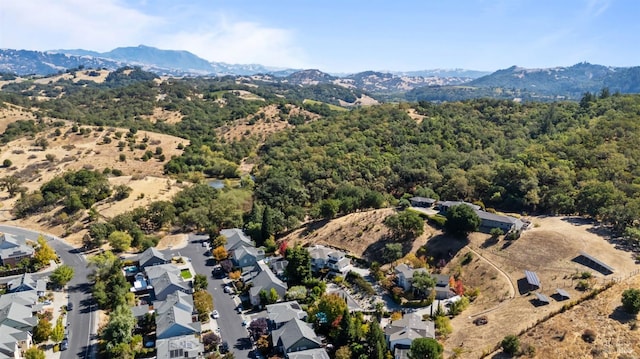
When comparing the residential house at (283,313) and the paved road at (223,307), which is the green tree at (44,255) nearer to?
the paved road at (223,307)

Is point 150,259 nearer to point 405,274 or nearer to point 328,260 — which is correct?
point 328,260

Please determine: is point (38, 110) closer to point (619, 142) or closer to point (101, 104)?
point (101, 104)

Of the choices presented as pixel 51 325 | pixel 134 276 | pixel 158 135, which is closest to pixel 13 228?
pixel 134 276

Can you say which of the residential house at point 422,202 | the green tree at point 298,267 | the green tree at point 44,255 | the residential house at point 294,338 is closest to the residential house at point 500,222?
the residential house at point 422,202

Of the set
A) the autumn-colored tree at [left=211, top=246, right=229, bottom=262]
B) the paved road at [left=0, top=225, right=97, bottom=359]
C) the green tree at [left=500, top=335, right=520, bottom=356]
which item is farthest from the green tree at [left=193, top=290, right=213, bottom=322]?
the green tree at [left=500, top=335, right=520, bottom=356]

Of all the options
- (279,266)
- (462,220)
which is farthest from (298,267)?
(462,220)

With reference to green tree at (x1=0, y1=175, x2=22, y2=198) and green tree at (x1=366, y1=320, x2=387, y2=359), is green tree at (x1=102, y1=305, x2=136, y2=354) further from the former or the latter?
green tree at (x1=0, y1=175, x2=22, y2=198)
